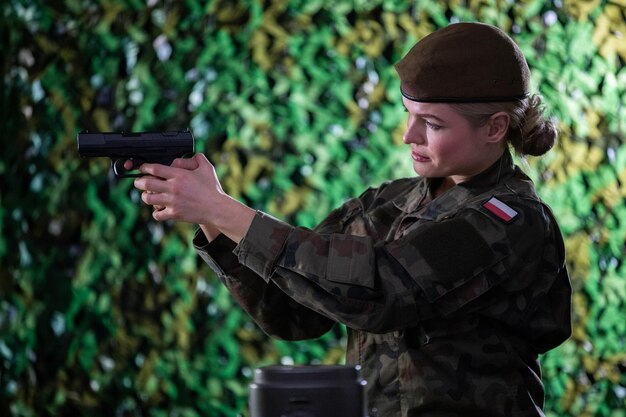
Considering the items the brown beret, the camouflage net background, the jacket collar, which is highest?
the brown beret

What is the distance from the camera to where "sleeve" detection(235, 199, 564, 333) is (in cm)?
162

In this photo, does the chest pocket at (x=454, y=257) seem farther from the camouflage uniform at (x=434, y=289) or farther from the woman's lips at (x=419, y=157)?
the woman's lips at (x=419, y=157)

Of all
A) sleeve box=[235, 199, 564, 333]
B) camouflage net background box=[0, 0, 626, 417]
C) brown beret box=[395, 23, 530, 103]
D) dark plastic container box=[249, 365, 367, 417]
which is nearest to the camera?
dark plastic container box=[249, 365, 367, 417]

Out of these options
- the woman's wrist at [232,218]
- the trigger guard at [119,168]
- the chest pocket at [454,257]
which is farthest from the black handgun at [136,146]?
the chest pocket at [454,257]

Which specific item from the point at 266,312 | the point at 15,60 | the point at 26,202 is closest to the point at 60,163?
the point at 26,202

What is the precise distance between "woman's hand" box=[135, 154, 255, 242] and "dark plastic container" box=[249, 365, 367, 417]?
36 cm

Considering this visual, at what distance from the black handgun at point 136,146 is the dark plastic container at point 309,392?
1.60 feet

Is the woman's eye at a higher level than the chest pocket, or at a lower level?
higher

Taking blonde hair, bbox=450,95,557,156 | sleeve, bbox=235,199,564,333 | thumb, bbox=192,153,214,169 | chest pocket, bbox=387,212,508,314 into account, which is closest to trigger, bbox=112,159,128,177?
thumb, bbox=192,153,214,169

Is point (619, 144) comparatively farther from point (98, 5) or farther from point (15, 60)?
point (15, 60)

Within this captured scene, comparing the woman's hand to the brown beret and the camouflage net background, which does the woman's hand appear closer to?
the brown beret

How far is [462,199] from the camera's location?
71.6 inches

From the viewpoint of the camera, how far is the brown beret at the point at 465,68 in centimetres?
174

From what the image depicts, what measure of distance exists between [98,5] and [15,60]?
29cm
